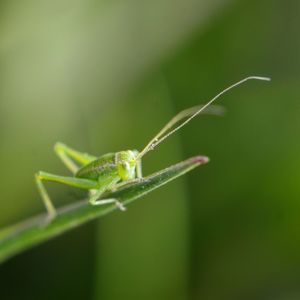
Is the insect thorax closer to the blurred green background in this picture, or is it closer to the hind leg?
the hind leg

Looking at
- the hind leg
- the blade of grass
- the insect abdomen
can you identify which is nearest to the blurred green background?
the hind leg

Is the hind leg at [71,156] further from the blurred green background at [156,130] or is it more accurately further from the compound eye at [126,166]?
the compound eye at [126,166]

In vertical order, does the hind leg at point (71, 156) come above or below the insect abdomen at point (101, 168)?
above

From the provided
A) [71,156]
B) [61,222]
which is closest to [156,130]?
[71,156]

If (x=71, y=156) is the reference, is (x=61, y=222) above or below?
below

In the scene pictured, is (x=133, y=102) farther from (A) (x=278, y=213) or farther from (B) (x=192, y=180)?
(A) (x=278, y=213)

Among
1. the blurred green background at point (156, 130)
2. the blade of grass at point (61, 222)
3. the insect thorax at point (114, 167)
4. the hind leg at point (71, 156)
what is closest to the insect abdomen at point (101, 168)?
the insect thorax at point (114, 167)

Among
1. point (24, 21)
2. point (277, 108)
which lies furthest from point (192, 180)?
point (24, 21)

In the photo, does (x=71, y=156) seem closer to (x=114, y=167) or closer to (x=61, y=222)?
(x=114, y=167)

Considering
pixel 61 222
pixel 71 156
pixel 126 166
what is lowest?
pixel 61 222
